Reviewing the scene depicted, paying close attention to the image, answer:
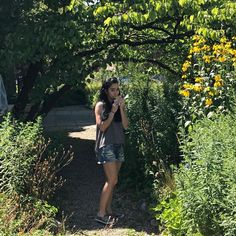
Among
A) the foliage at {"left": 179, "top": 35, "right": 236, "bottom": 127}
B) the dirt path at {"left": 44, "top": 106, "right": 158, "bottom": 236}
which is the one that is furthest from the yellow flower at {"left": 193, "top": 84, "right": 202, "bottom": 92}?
the dirt path at {"left": 44, "top": 106, "right": 158, "bottom": 236}

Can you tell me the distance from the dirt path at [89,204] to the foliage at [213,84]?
1.31m

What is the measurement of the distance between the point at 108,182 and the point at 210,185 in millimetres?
1723

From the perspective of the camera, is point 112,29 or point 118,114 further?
point 112,29

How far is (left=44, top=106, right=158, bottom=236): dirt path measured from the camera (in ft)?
17.7

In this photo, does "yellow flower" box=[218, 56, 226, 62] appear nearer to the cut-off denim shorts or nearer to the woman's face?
the woman's face

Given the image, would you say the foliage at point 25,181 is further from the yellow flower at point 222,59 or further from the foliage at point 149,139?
the yellow flower at point 222,59

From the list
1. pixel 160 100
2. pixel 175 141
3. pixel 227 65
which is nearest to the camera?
pixel 227 65

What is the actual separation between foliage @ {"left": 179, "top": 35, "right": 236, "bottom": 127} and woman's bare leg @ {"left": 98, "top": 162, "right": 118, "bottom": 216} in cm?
98

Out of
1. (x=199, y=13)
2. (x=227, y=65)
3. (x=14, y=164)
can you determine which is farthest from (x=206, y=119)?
(x=14, y=164)

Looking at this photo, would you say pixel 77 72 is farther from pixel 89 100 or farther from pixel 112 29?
pixel 89 100

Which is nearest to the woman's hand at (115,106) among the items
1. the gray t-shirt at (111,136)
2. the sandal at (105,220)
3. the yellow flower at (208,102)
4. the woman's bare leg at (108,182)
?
the gray t-shirt at (111,136)

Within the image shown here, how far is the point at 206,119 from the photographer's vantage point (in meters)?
5.07

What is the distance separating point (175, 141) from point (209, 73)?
128cm

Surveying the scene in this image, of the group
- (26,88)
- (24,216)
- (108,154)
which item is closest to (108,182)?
(108,154)
